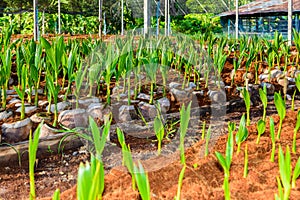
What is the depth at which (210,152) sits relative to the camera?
93.7 inches

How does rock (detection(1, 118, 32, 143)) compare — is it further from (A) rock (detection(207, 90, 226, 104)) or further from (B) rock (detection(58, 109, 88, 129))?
(A) rock (detection(207, 90, 226, 104))

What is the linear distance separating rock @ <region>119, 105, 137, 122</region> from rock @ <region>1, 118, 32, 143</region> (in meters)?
0.79

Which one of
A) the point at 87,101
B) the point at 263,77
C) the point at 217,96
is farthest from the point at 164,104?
the point at 263,77

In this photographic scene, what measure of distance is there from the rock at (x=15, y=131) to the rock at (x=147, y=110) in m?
0.98

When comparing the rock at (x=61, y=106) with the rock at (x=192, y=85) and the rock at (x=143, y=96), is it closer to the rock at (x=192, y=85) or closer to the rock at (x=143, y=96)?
the rock at (x=143, y=96)

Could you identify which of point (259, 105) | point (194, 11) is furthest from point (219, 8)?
point (259, 105)

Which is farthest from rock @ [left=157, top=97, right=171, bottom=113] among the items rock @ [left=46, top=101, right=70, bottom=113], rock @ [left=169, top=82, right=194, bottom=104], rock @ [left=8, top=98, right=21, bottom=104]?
rock @ [left=8, top=98, right=21, bottom=104]

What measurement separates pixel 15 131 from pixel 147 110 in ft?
3.58

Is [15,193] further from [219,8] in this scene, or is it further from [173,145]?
[219,8]

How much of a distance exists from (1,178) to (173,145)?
3.74ft

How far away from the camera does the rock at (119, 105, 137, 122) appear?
135 inches

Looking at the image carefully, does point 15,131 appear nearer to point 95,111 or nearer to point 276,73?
point 95,111

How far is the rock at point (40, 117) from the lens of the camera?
3.08 meters

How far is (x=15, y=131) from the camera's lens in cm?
289
